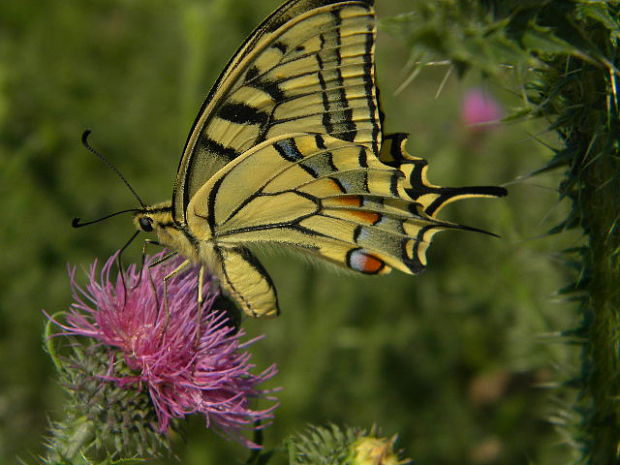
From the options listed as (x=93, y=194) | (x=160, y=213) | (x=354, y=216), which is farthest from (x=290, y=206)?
(x=93, y=194)

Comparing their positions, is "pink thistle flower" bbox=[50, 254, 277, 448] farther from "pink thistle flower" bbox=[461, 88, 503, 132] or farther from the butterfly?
"pink thistle flower" bbox=[461, 88, 503, 132]

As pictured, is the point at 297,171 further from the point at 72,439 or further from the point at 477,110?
the point at 477,110

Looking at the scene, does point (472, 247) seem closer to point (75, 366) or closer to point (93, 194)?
point (93, 194)

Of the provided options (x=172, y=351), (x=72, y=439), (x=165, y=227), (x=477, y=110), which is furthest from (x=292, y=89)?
(x=477, y=110)

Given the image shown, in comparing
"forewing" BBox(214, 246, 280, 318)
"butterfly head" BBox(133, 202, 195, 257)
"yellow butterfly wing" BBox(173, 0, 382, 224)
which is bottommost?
"forewing" BBox(214, 246, 280, 318)

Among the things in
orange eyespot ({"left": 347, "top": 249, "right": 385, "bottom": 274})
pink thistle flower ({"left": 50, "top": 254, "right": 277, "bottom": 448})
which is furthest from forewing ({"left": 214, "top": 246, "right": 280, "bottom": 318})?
orange eyespot ({"left": 347, "top": 249, "right": 385, "bottom": 274})

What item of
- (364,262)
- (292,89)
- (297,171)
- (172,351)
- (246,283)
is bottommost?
(172,351)

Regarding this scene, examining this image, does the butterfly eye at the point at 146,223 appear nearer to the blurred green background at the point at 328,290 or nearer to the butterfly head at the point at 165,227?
the butterfly head at the point at 165,227
